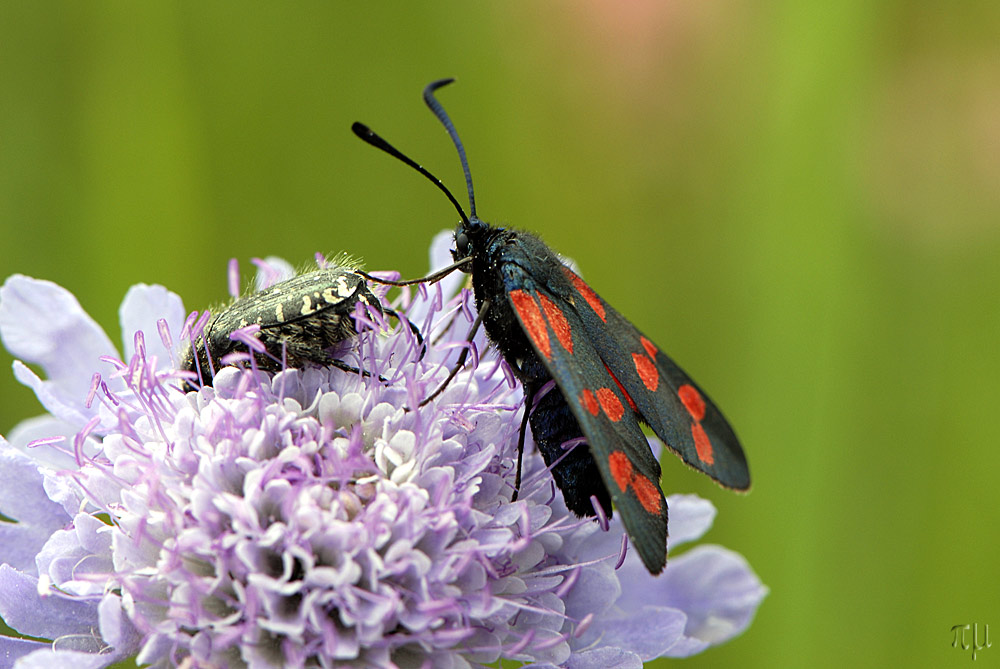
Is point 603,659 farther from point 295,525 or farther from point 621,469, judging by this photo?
point 295,525

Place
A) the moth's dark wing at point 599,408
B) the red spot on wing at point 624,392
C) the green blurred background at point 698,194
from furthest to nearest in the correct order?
the green blurred background at point 698,194 < the red spot on wing at point 624,392 < the moth's dark wing at point 599,408

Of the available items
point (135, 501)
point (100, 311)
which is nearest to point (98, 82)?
point (100, 311)

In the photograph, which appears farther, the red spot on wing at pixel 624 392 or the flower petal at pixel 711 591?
the flower petal at pixel 711 591

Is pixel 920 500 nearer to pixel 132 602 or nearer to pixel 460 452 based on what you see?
pixel 460 452

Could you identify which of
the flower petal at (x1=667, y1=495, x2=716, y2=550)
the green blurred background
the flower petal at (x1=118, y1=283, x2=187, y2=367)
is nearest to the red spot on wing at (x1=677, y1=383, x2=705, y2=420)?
the flower petal at (x1=667, y1=495, x2=716, y2=550)

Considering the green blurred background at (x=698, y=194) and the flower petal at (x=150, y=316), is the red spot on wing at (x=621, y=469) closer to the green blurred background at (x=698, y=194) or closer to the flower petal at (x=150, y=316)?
the flower petal at (x=150, y=316)

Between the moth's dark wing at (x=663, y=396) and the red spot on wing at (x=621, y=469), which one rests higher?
the moth's dark wing at (x=663, y=396)

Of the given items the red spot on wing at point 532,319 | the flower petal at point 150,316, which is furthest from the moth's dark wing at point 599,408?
the flower petal at point 150,316
